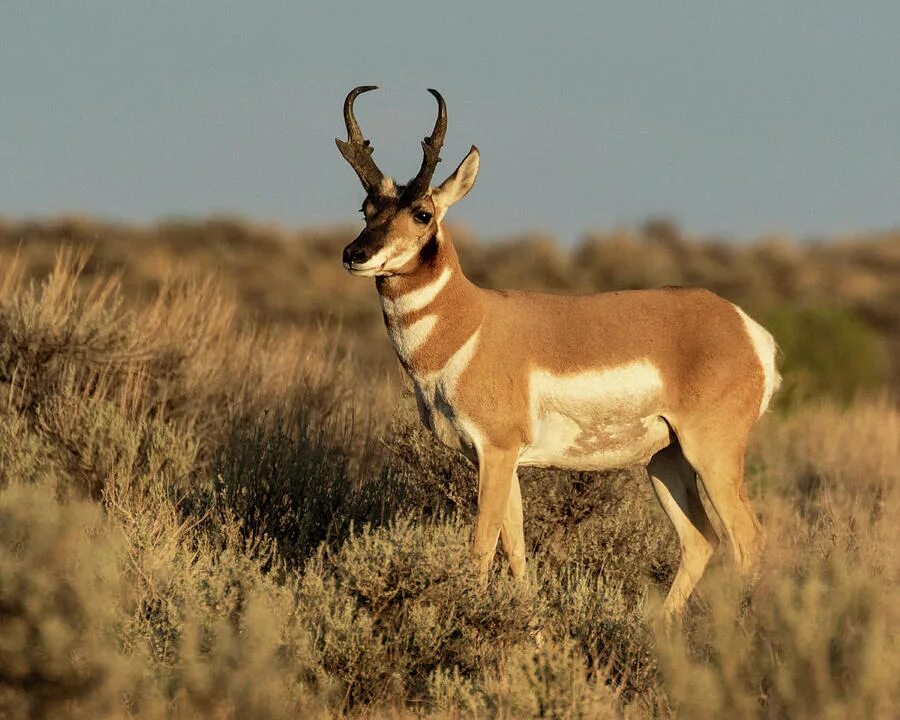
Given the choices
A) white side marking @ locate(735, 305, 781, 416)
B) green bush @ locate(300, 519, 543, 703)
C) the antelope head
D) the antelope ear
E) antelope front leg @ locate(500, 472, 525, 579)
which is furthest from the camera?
white side marking @ locate(735, 305, 781, 416)

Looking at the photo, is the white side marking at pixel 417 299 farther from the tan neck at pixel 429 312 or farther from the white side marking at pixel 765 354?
the white side marking at pixel 765 354

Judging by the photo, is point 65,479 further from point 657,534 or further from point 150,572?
point 657,534

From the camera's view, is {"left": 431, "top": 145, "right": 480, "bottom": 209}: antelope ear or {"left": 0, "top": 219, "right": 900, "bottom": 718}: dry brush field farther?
{"left": 431, "top": 145, "right": 480, "bottom": 209}: antelope ear

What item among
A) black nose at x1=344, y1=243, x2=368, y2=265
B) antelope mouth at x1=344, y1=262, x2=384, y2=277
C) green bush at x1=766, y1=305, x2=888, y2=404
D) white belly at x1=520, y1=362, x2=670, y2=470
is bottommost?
green bush at x1=766, y1=305, x2=888, y2=404

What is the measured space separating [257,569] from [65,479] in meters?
3.38

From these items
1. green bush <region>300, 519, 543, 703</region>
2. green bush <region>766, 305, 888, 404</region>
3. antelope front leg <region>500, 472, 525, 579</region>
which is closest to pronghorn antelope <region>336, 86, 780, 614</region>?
antelope front leg <region>500, 472, 525, 579</region>

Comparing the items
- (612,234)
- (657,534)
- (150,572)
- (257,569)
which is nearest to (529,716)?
(257,569)

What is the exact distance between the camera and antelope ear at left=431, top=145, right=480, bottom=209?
755 cm

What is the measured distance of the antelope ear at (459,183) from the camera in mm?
7551

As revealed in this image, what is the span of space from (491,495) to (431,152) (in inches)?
74.3

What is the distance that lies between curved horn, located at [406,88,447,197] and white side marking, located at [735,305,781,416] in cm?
203

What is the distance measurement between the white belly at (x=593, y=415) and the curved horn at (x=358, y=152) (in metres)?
1.43

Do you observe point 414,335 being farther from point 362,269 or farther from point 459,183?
point 459,183

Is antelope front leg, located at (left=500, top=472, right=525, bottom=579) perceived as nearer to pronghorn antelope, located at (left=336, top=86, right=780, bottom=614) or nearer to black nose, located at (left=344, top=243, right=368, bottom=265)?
pronghorn antelope, located at (left=336, top=86, right=780, bottom=614)
